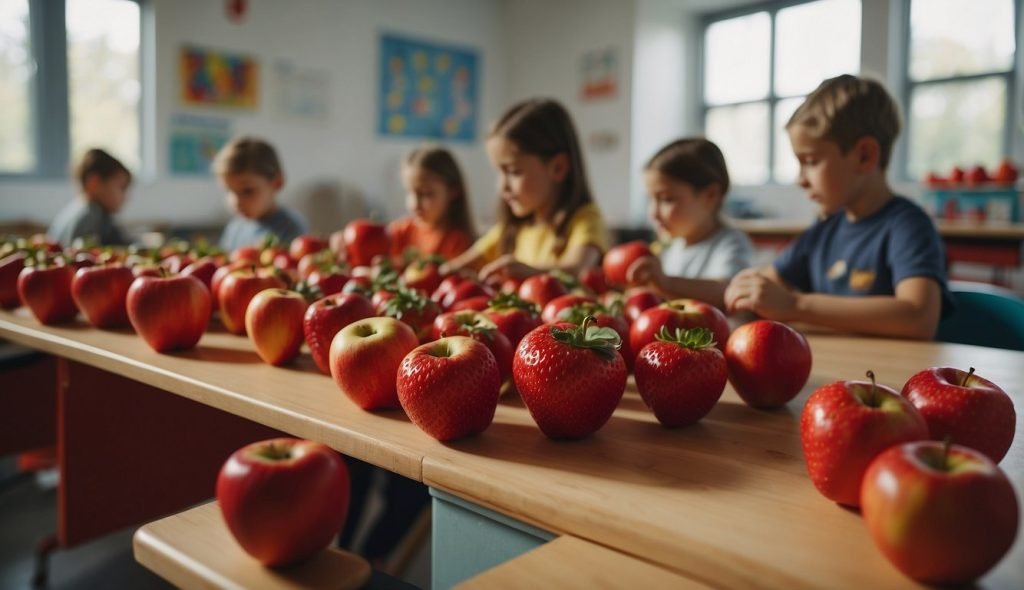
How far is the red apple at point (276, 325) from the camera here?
3.15 feet

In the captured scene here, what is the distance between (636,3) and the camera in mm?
6062

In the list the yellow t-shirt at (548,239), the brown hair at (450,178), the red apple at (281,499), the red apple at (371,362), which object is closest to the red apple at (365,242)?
the yellow t-shirt at (548,239)

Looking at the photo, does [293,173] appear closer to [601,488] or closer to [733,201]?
[733,201]

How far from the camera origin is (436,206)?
2.74 meters

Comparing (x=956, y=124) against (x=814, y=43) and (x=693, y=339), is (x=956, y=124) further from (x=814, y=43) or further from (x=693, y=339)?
(x=693, y=339)

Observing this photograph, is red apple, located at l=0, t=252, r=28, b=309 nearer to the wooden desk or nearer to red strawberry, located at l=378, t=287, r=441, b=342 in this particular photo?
red strawberry, located at l=378, t=287, r=441, b=342

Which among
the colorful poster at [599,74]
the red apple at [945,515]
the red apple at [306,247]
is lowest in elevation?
the red apple at [945,515]

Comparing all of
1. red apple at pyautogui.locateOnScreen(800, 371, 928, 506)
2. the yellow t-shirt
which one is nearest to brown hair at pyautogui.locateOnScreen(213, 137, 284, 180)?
the yellow t-shirt

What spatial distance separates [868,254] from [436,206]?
152cm

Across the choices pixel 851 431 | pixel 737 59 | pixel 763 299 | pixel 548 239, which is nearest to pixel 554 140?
pixel 548 239

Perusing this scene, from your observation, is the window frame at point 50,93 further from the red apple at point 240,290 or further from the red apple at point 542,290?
the red apple at point 542,290

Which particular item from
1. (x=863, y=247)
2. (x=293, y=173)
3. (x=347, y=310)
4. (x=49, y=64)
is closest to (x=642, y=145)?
(x=293, y=173)

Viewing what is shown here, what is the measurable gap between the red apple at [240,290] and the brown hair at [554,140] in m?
1.08

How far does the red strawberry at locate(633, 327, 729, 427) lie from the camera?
700mm
